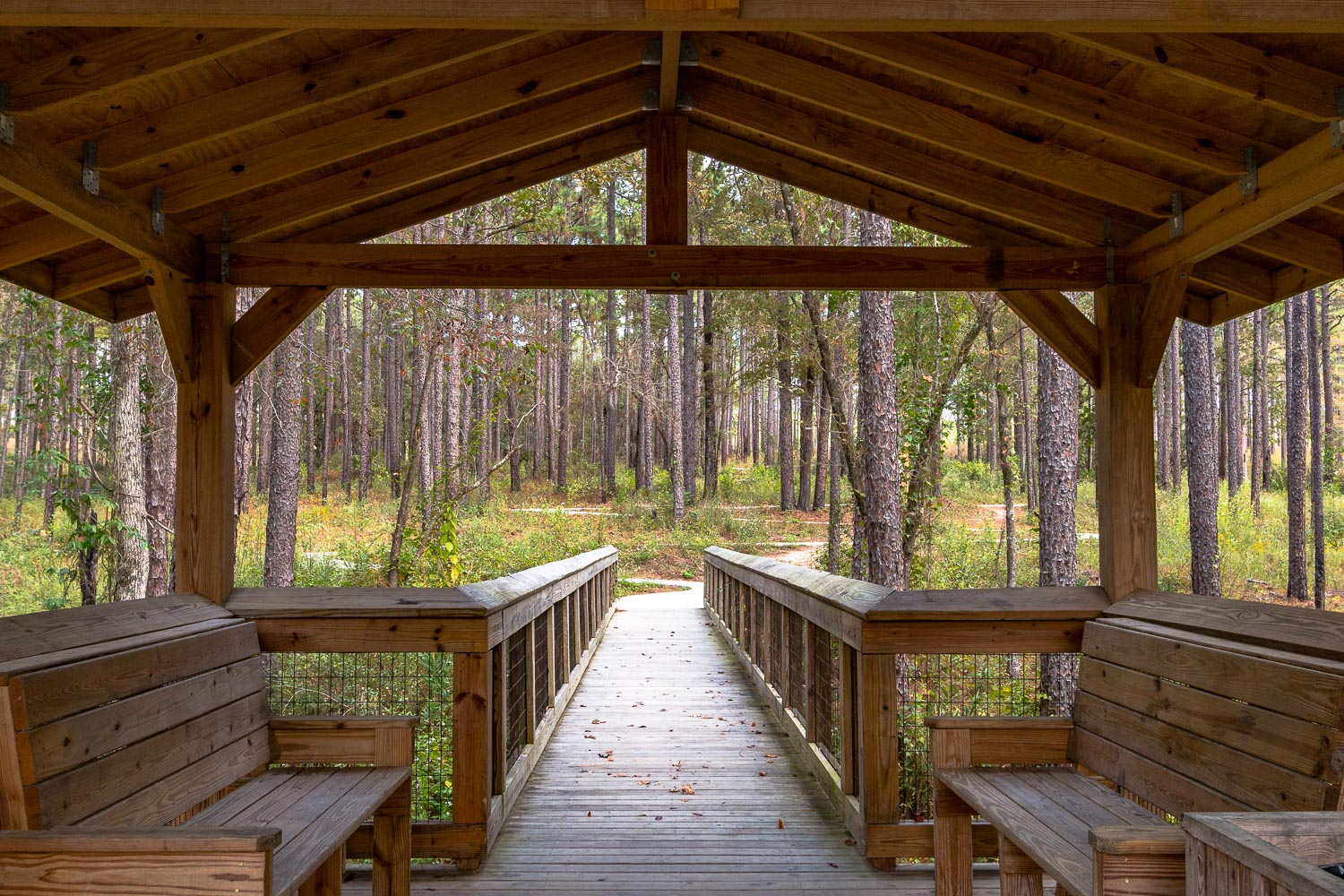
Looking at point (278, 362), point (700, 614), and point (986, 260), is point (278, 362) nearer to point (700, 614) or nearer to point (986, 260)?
point (700, 614)

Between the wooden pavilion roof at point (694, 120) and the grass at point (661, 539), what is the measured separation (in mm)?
6270

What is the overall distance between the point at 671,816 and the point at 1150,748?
7.14 feet

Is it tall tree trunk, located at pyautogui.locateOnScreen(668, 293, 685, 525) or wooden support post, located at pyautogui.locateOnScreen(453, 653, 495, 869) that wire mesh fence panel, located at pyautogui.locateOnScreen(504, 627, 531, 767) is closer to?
wooden support post, located at pyautogui.locateOnScreen(453, 653, 495, 869)

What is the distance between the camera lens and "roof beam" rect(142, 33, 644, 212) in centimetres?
367

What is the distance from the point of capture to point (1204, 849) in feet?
5.65

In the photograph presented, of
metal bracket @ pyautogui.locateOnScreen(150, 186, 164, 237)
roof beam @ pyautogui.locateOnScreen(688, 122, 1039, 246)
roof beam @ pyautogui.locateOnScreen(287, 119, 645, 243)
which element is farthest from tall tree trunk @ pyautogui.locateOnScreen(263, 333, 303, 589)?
roof beam @ pyautogui.locateOnScreen(688, 122, 1039, 246)

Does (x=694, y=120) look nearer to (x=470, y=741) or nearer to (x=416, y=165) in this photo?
(x=416, y=165)

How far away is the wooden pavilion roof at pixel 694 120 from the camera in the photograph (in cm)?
223

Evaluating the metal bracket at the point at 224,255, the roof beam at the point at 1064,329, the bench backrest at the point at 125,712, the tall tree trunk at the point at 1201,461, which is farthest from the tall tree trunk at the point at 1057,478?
the bench backrest at the point at 125,712

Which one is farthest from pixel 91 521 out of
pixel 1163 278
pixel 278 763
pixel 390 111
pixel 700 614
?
pixel 1163 278

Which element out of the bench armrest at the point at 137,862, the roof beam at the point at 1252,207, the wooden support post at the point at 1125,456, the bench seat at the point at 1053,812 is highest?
the roof beam at the point at 1252,207

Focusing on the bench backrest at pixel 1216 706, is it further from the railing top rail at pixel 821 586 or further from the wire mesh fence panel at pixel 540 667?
the wire mesh fence panel at pixel 540 667

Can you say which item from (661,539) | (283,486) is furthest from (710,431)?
(283,486)

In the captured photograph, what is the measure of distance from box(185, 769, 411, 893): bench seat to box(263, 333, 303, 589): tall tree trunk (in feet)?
22.6
